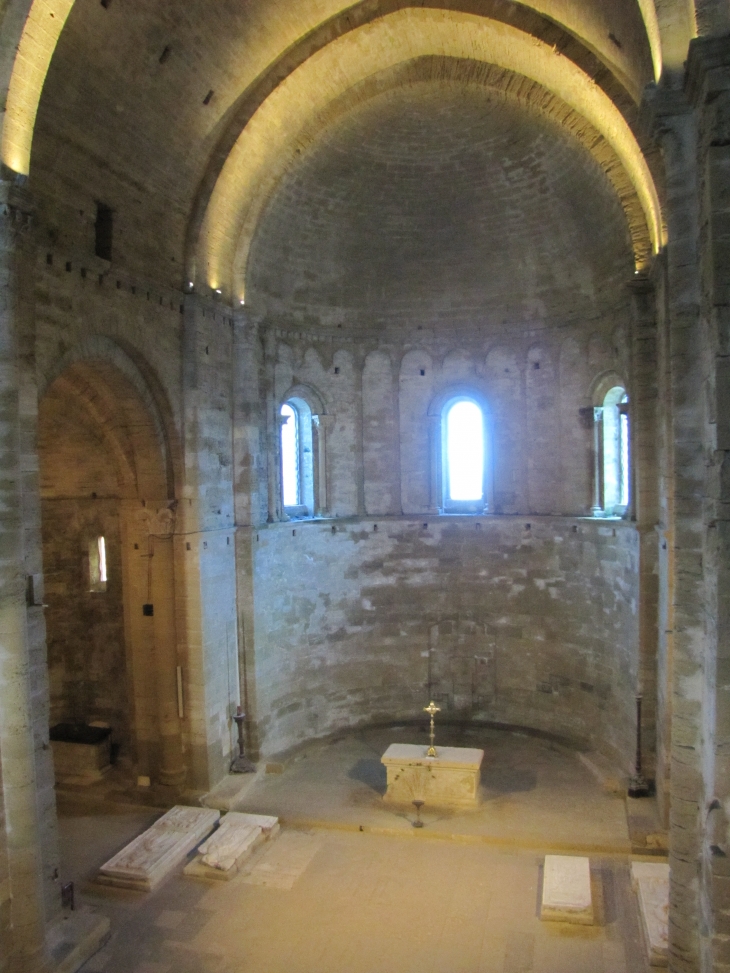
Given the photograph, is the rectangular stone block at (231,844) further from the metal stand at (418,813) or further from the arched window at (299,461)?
the arched window at (299,461)

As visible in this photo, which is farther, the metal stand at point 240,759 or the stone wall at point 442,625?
the stone wall at point 442,625

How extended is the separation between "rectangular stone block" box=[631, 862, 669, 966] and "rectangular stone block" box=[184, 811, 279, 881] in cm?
529

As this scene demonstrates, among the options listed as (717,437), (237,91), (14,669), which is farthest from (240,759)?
(237,91)

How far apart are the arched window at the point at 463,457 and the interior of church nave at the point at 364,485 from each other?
3.6 inches

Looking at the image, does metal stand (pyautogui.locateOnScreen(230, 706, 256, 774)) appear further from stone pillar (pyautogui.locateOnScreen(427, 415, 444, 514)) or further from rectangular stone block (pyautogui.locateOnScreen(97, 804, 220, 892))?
stone pillar (pyautogui.locateOnScreen(427, 415, 444, 514))

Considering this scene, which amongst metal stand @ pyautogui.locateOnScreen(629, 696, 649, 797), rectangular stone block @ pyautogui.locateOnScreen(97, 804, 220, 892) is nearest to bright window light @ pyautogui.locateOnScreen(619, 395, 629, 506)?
metal stand @ pyautogui.locateOnScreen(629, 696, 649, 797)

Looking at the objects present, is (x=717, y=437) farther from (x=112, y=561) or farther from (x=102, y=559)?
(x=102, y=559)

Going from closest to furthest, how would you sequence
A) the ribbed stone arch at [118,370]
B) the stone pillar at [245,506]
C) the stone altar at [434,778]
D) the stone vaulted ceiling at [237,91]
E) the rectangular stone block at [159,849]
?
the stone vaulted ceiling at [237,91] → the ribbed stone arch at [118,370] → the rectangular stone block at [159,849] → the stone altar at [434,778] → the stone pillar at [245,506]

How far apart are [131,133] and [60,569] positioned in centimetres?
787

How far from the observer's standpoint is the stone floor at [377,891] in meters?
9.13

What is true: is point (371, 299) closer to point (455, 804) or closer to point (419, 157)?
point (419, 157)

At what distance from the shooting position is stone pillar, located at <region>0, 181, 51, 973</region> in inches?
330

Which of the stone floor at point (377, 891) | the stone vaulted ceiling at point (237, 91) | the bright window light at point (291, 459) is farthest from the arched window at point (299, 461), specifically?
the stone floor at point (377, 891)

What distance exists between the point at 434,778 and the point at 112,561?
22.8 feet
